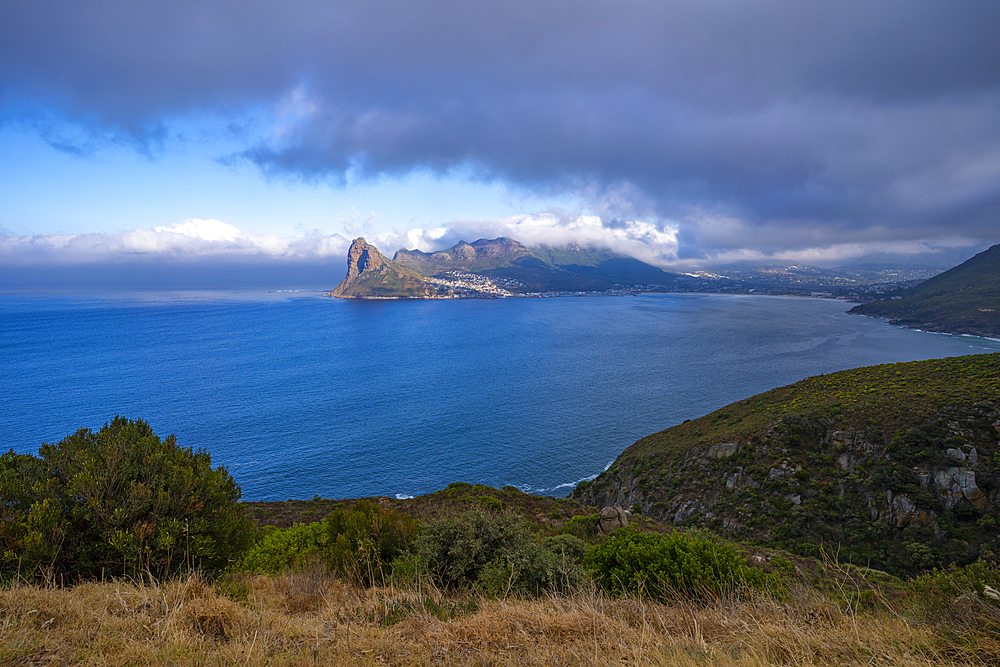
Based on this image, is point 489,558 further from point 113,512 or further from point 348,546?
point 113,512

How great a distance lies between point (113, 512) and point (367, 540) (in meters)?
4.58

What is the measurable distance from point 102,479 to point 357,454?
Answer: 37.7 metres

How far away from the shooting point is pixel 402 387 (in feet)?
216

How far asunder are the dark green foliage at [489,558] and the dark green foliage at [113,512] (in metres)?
4.32

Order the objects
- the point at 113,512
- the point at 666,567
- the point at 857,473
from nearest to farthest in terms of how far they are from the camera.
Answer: the point at 113,512, the point at 666,567, the point at 857,473

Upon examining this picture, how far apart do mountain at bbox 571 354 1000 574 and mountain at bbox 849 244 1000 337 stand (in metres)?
131

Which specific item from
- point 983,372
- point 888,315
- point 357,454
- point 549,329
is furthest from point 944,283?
point 357,454

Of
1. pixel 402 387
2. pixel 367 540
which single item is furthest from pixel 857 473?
pixel 402 387

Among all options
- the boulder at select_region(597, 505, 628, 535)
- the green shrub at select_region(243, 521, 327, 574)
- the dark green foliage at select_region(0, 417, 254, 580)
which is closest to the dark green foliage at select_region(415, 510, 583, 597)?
the green shrub at select_region(243, 521, 327, 574)

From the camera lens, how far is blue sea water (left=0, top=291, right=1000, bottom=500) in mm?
41500

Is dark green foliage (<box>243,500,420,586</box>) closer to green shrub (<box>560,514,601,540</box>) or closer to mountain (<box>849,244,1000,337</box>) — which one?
green shrub (<box>560,514,601,540</box>)

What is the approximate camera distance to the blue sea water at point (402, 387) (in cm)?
4150

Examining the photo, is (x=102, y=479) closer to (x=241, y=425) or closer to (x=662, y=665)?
(x=662, y=665)

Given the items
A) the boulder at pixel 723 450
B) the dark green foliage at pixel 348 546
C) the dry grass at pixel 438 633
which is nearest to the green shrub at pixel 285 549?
the dark green foliage at pixel 348 546
